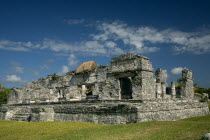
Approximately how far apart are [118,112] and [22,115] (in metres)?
7.80

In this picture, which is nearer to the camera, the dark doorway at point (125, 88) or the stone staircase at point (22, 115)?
the stone staircase at point (22, 115)

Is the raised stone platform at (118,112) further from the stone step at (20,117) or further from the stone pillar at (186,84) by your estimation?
the stone pillar at (186,84)

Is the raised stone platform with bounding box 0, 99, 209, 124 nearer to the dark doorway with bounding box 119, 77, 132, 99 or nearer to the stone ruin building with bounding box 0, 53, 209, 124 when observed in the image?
the stone ruin building with bounding box 0, 53, 209, 124

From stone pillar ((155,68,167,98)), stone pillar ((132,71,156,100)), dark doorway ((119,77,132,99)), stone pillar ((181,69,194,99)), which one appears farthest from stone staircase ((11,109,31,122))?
stone pillar ((181,69,194,99))

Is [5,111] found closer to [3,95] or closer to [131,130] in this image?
[131,130]

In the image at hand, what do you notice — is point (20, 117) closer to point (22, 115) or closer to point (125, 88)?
point (22, 115)

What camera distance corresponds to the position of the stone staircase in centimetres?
1484

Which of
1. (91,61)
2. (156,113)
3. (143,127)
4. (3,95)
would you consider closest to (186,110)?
(156,113)

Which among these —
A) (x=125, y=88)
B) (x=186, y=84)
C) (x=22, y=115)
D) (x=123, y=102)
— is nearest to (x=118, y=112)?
(x=123, y=102)

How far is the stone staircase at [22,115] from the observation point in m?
14.8

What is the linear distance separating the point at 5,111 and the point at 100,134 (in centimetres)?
1049

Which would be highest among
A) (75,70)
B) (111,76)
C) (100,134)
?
(75,70)

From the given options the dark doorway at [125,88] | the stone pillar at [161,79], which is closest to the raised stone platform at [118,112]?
the dark doorway at [125,88]

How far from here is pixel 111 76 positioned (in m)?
14.7
